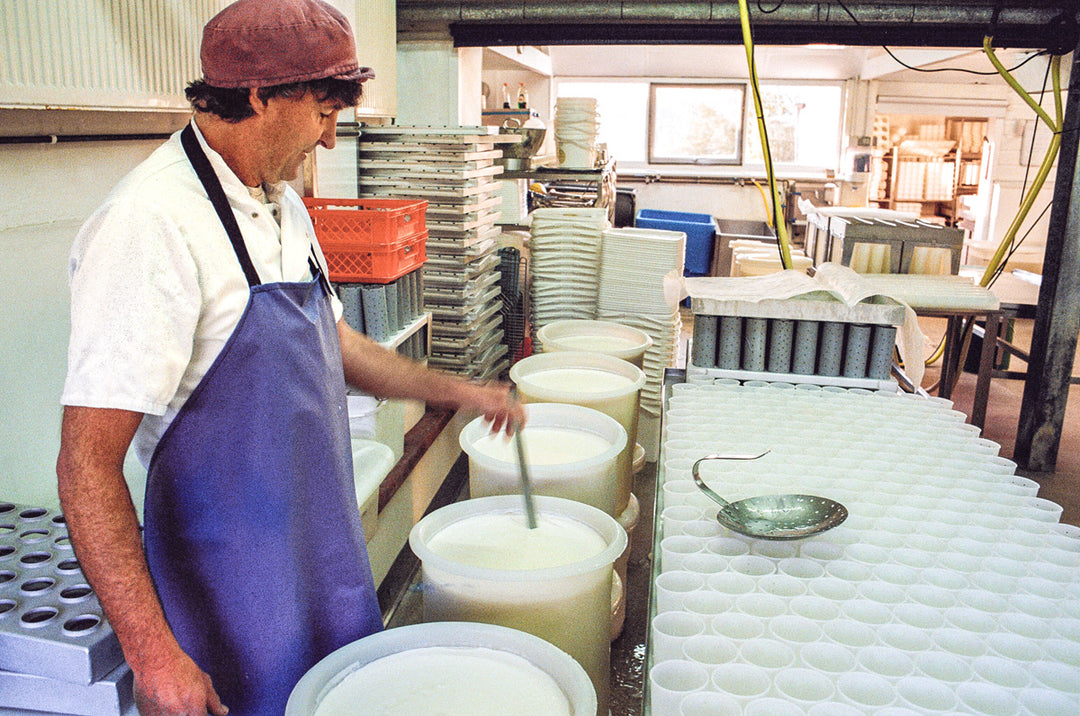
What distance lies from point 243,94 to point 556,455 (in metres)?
1.27

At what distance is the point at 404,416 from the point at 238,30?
227 cm

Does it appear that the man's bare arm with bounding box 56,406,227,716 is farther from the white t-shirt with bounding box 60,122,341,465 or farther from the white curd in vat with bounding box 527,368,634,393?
the white curd in vat with bounding box 527,368,634,393

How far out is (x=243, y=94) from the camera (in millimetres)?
1248

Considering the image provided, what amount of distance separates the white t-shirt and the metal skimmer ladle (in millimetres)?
939

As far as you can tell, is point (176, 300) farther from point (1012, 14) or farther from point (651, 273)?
point (1012, 14)

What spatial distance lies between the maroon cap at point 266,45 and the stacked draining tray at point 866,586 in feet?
3.25

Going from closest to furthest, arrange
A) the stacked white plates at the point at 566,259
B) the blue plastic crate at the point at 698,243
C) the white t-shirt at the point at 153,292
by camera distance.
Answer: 1. the white t-shirt at the point at 153,292
2. the stacked white plates at the point at 566,259
3. the blue plastic crate at the point at 698,243

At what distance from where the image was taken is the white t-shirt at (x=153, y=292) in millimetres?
1089

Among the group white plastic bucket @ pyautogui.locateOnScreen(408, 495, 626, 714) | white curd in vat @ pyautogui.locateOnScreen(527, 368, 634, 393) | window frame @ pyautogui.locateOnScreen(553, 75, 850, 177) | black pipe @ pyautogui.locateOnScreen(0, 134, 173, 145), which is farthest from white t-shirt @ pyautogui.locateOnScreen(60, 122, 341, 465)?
window frame @ pyautogui.locateOnScreen(553, 75, 850, 177)

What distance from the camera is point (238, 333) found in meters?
1.21

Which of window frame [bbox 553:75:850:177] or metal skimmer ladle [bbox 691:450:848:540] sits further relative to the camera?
window frame [bbox 553:75:850:177]

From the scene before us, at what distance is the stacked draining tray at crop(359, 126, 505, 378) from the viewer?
3.90 m

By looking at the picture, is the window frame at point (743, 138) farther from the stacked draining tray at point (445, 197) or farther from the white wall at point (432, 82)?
the stacked draining tray at point (445, 197)

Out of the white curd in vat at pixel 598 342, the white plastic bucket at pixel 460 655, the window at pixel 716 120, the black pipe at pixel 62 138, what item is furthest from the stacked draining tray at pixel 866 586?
the window at pixel 716 120
